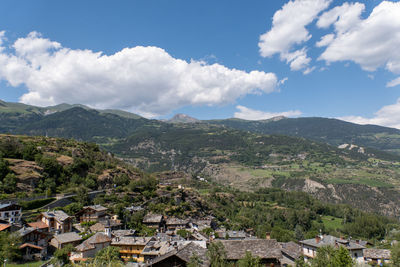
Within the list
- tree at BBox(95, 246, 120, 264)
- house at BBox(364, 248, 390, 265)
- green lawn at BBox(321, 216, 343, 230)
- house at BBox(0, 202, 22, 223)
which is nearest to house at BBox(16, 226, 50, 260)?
house at BBox(0, 202, 22, 223)

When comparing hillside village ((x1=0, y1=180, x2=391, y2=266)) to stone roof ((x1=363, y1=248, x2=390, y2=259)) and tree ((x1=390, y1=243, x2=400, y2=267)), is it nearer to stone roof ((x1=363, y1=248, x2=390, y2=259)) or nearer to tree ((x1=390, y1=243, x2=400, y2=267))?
stone roof ((x1=363, y1=248, x2=390, y2=259))

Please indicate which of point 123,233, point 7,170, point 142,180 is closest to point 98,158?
point 142,180

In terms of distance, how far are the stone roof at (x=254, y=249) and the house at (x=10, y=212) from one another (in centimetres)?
5267

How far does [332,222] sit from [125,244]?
473ft

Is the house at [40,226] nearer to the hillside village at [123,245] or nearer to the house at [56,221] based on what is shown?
the hillside village at [123,245]

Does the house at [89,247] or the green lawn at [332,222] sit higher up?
the house at [89,247]

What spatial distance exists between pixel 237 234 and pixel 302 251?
22935 millimetres

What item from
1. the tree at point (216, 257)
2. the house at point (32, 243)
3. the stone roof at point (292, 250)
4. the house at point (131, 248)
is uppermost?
the tree at point (216, 257)

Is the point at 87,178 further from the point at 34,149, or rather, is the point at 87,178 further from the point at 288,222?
the point at 288,222

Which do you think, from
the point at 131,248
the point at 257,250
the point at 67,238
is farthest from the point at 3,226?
the point at 257,250

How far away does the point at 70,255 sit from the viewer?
51844 mm

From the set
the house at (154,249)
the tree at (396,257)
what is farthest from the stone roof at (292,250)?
the house at (154,249)

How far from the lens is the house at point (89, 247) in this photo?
52500mm

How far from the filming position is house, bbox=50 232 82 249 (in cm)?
5623
